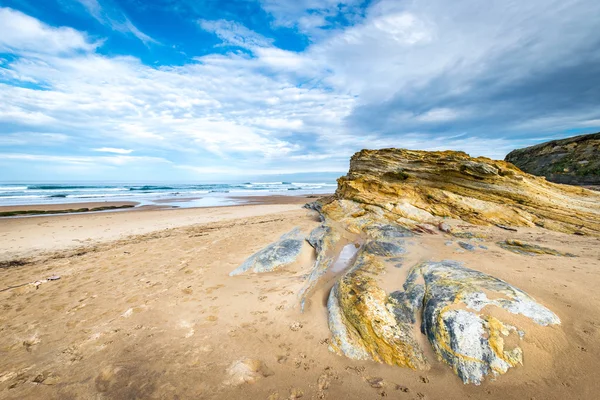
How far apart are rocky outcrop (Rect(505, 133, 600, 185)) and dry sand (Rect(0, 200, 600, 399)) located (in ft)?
41.8

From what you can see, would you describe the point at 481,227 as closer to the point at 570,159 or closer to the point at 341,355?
the point at 341,355

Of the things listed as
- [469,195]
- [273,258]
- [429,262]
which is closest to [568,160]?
[469,195]

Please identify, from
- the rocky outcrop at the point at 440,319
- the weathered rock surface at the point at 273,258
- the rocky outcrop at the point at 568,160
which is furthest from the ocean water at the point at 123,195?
the rocky outcrop at the point at 568,160

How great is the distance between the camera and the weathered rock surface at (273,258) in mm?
6833

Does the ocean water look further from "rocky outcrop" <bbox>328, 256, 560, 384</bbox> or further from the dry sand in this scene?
"rocky outcrop" <bbox>328, 256, 560, 384</bbox>

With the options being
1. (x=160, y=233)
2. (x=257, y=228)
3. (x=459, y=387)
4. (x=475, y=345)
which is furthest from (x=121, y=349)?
(x=160, y=233)

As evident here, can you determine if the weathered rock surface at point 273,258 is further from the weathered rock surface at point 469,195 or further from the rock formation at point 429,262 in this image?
the weathered rock surface at point 469,195

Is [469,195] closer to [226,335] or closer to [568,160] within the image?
[226,335]

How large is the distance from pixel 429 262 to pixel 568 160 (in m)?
18.6

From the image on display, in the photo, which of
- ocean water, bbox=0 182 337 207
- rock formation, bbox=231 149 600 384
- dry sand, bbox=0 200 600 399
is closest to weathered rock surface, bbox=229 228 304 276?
rock formation, bbox=231 149 600 384

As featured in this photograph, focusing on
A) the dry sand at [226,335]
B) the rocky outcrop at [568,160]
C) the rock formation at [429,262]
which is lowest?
the dry sand at [226,335]

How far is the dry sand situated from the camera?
280cm

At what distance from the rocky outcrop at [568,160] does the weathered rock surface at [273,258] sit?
17753 mm

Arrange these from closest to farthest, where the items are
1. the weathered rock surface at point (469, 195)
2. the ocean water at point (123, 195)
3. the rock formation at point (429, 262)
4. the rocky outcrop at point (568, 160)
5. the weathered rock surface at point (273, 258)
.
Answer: the rock formation at point (429, 262)
the weathered rock surface at point (273, 258)
the weathered rock surface at point (469, 195)
the rocky outcrop at point (568, 160)
the ocean water at point (123, 195)
